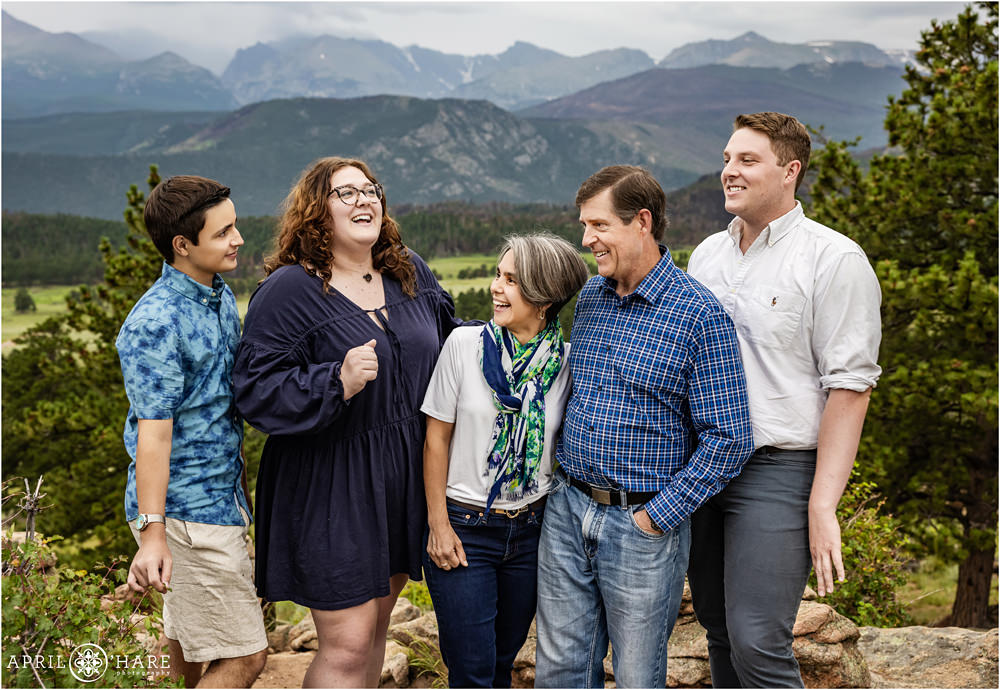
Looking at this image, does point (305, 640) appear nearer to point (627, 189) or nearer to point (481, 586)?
point (481, 586)

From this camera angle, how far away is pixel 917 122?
1042cm

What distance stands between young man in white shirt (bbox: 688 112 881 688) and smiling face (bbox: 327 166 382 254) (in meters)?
1.22

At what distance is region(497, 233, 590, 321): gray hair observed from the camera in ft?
8.59

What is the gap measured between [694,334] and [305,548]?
1537 millimetres

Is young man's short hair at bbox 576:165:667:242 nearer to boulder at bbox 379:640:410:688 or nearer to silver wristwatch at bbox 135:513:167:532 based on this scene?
silver wristwatch at bbox 135:513:167:532

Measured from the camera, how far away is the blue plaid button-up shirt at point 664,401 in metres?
2.52

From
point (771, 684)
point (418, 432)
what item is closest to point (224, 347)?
point (418, 432)

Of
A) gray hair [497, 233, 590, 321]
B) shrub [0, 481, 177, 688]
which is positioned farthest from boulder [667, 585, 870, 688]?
shrub [0, 481, 177, 688]

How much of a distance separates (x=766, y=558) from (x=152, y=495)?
6.72 ft

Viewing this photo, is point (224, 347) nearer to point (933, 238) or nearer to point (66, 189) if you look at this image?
point (933, 238)

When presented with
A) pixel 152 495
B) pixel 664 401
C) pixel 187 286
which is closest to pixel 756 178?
pixel 664 401

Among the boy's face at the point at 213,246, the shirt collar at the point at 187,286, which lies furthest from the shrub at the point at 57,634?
the boy's face at the point at 213,246

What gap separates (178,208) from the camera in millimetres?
2695

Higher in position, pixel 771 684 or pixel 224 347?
pixel 224 347
